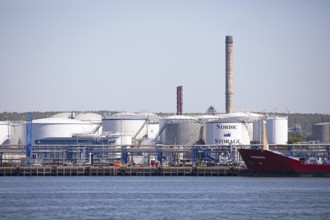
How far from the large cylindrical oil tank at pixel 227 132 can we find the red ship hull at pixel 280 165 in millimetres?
19752

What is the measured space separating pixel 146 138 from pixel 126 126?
3.26 meters

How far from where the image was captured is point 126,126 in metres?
118

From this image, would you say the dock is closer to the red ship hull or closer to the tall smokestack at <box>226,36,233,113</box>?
the red ship hull

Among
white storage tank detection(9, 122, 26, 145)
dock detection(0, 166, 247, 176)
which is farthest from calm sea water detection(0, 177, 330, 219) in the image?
white storage tank detection(9, 122, 26, 145)

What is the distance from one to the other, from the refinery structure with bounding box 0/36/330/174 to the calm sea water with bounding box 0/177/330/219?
2155cm

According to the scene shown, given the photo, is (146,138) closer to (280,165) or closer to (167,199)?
(280,165)

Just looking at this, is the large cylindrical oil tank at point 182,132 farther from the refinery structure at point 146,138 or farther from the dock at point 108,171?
the dock at point 108,171

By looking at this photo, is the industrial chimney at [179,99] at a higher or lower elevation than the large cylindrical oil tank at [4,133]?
higher

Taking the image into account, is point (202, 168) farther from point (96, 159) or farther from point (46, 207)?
point (46, 207)

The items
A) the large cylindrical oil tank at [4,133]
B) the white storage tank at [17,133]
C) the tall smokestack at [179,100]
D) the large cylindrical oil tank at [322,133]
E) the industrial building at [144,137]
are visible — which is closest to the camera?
the industrial building at [144,137]

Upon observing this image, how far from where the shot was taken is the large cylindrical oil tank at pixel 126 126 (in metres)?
118

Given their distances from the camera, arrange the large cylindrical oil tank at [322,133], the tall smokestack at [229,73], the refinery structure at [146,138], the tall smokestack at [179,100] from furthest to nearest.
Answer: the tall smokestack at [179,100] < the large cylindrical oil tank at [322,133] < the tall smokestack at [229,73] < the refinery structure at [146,138]

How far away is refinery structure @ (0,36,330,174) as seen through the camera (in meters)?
102

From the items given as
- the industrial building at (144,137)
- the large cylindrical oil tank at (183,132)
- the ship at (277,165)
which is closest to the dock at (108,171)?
the industrial building at (144,137)
